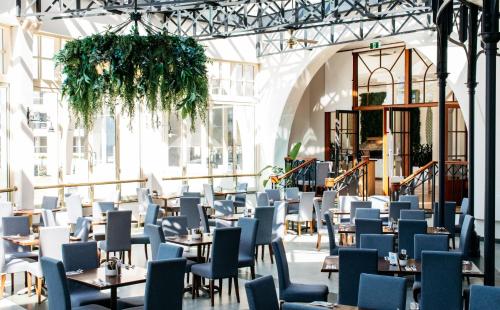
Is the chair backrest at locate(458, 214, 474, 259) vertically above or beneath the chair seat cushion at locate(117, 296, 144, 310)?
above

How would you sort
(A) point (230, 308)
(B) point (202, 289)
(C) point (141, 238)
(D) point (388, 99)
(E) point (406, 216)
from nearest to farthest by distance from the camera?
(A) point (230, 308)
(B) point (202, 289)
(E) point (406, 216)
(C) point (141, 238)
(D) point (388, 99)

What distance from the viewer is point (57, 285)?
5.44m

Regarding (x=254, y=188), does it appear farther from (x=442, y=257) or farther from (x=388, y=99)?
(x=442, y=257)

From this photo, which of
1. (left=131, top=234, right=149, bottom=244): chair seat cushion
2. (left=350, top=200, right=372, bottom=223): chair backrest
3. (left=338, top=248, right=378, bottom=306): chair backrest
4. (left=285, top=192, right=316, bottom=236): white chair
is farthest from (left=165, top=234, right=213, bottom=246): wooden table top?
(left=285, top=192, right=316, bottom=236): white chair

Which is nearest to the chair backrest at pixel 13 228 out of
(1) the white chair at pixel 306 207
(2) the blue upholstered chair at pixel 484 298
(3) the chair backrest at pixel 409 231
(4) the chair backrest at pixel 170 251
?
(4) the chair backrest at pixel 170 251

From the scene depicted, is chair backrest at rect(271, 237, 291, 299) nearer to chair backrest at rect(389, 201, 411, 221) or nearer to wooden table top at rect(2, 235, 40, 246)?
wooden table top at rect(2, 235, 40, 246)

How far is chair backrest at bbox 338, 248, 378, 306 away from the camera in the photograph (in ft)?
19.2

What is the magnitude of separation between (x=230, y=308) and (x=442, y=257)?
107 inches

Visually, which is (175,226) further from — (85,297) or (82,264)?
(85,297)

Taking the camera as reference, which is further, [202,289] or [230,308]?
[202,289]

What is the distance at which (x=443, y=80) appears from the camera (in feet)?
30.8

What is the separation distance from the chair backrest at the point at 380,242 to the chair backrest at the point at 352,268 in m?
1.17

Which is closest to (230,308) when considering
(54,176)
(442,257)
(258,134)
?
(442,257)

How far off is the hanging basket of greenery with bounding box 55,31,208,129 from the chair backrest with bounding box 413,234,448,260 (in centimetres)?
323
